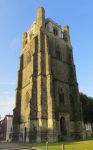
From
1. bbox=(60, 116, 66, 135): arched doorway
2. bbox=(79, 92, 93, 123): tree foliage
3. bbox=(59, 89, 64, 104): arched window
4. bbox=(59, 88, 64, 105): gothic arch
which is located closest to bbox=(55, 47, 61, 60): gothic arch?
bbox=(59, 88, 64, 105): gothic arch

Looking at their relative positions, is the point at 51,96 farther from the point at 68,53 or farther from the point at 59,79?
the point at 68,53

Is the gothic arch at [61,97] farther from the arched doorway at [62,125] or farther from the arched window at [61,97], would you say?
the arched doorway at [62,125]

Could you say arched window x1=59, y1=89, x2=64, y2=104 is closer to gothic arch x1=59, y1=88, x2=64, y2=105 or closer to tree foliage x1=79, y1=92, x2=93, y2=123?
gothic arch x1=59, y1=88, x2=64, y2=105

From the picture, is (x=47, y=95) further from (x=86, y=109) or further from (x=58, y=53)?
(x=86, y=109)

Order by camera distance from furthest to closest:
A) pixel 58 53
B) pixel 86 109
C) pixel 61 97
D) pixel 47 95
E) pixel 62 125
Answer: pixel 86 109
pixel 58 53
pixel 61 97
pixel 62 125
pixel 47 95

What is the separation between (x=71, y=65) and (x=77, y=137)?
14297 millimetres

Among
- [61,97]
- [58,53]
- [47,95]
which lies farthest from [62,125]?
[58,53]

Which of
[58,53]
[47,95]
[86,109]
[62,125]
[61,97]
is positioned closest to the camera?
[47,95]

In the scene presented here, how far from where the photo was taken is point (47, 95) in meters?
20.7

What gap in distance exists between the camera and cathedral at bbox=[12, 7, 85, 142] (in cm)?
1903

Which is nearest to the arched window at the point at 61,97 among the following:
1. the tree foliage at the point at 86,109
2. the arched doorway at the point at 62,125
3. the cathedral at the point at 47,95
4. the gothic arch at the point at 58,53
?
the cathedral at the point at 47,95

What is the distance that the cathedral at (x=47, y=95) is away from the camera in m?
19.0

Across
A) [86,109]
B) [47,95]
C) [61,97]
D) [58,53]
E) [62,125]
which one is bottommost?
[62,125]

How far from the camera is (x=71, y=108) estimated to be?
77.8ft
